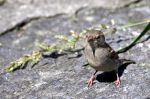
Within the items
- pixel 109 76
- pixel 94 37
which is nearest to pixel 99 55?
pixel 94 37

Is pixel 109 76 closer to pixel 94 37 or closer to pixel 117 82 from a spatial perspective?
pixel 117 82

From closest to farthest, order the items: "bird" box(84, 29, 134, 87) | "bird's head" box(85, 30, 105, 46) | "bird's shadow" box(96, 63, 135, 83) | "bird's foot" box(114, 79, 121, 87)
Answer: "bird's head" box(85, 30, 105, 46), "bird" box(84, 29, 134, 87), "bird's foot" box(114, 79, 121, 87), "bird's shadow" box(96, 63, 135, 83)

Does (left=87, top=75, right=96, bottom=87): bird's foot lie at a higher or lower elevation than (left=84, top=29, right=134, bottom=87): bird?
lower

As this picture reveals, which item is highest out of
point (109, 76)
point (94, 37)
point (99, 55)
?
point (94, 37)

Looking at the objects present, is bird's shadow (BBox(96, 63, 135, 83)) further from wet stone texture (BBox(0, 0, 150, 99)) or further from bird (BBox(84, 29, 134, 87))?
bird (BBox(84, 29, 134, 87))

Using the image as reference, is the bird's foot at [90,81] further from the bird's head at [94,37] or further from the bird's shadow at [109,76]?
the bird's head at [94,37]

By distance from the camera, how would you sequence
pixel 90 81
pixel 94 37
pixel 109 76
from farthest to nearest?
pixel 109 76 → pixel 90 81 → pixel 94 37

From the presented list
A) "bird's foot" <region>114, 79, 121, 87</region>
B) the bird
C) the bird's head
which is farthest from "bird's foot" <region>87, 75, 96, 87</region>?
the bird's head

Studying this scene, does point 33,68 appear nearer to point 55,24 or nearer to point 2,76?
point 2,76

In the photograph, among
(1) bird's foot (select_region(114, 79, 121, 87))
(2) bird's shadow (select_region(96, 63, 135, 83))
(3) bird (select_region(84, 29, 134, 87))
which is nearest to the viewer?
(3) bird (select_region(84, 29, 134, 87))
